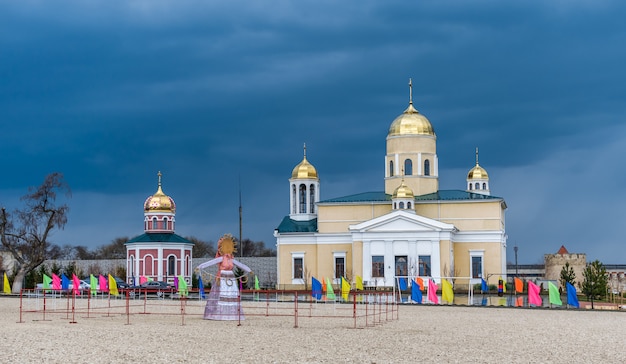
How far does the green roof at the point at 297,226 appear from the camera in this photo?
240ft

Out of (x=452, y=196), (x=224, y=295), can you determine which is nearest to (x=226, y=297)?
(x=224, y=295)

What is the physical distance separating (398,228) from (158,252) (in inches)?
787

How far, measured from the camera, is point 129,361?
19.4 metres

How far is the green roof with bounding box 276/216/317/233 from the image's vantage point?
240 feet

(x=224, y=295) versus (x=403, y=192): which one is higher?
(x=403, y=192)

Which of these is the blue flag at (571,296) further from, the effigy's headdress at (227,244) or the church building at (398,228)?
the church building at (398,228)

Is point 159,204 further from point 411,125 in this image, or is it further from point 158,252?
point 411,125

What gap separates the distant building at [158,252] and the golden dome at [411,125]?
61.2 ft

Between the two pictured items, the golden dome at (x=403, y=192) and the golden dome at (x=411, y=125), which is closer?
the golden dome at (x=403, y=192)

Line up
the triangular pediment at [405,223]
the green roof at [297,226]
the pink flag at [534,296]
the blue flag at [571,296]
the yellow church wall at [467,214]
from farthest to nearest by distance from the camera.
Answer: the green roof at [297,226]
the yellow church wall at [467,214]
the triangular pediment at [405,223]
the pink flag at [534,296]
the blue flag at [571,296]

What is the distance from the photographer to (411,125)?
73.6m

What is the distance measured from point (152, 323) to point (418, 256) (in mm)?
38533

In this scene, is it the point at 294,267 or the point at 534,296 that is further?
the point at 294,267

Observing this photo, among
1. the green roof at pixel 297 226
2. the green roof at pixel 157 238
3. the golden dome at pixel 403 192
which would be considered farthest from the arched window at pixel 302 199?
the golden dome at pixel 403 192
